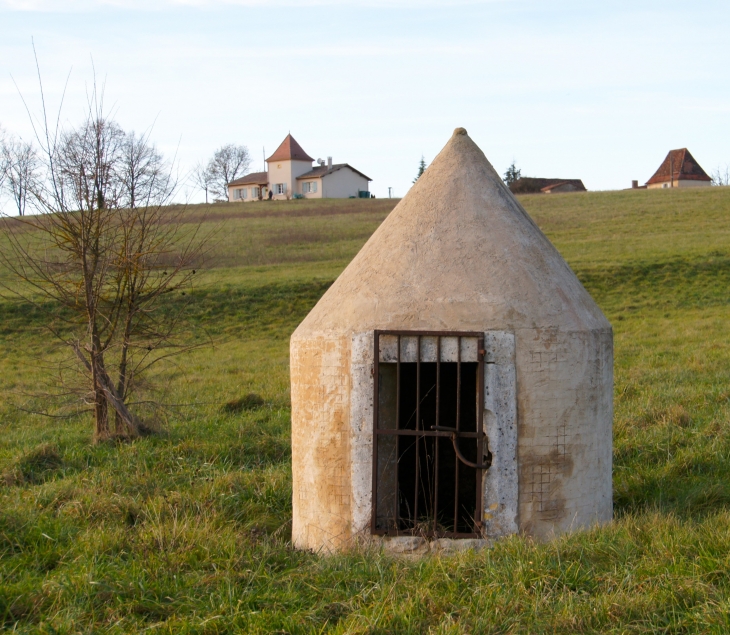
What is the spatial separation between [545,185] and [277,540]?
66.5 metres

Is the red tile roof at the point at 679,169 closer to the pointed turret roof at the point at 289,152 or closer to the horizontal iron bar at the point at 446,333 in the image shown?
the pointed turret roof at the point at 289,152

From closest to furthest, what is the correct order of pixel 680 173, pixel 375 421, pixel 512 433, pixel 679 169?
pixel 512 433, pixel 375 421, pixel 680 173, pixel 679 169

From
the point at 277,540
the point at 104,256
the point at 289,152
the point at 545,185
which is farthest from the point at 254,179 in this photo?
the point at 277,540

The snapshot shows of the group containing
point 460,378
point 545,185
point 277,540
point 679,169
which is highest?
point 679,169

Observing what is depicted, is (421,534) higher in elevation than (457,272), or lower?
lower

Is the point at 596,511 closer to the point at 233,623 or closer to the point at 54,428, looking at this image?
the point at 233,623

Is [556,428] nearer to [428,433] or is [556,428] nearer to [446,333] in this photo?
[428,433]

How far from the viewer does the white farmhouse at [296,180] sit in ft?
211

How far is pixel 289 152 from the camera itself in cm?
6888

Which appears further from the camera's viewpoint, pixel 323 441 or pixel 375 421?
pixel 323 441

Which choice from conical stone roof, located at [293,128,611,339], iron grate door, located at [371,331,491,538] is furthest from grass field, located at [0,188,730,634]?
conical stone roof, located at [293,128,611,339]

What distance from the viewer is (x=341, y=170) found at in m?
64.8

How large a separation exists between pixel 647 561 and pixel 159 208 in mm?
6654

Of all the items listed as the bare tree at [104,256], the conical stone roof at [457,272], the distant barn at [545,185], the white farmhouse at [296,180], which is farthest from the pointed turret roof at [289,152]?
the conical stone roof at [457,272]
